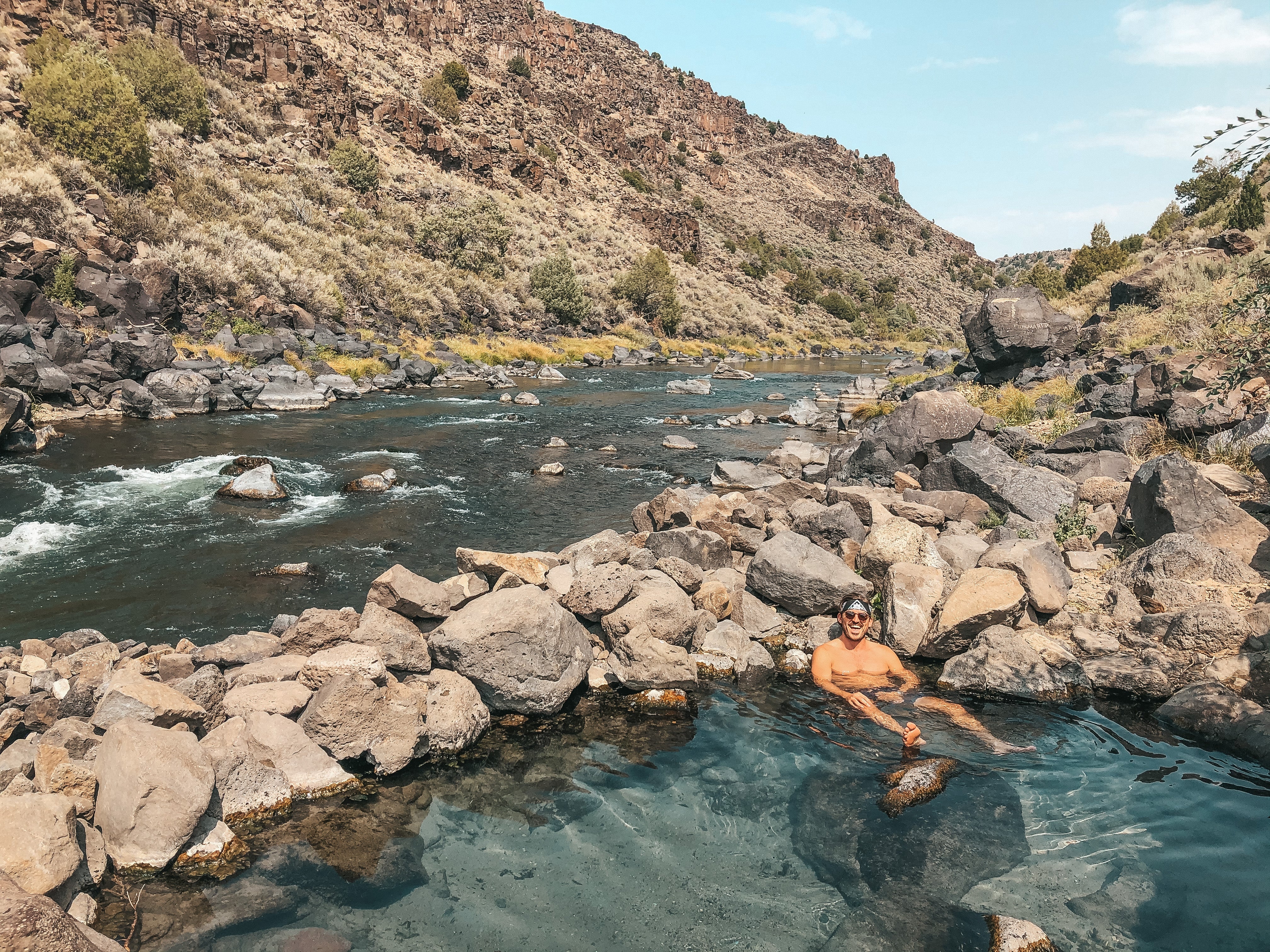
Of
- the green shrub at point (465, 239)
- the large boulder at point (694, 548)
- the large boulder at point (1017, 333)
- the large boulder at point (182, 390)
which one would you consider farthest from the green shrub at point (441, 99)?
the large boulder at point (694, 548)

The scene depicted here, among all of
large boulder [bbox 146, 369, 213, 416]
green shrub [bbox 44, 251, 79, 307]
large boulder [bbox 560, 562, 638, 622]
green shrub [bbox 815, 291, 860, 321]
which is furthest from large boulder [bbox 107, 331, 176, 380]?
green shrub [bbox 815, 291, 860, 321]

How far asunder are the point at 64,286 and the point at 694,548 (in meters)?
26.6

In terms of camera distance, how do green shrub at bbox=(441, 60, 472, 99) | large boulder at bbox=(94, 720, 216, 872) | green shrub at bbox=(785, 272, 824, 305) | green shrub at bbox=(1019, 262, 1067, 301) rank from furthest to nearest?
green shrub at bbox=(785, 272, 824, 305) < green shrub at bbox=(441, 60, 472, 99) < green shrub at bbox=(1019, 262, 1067, 301) < large boulder at bbox=(94, 720, 216, 872)

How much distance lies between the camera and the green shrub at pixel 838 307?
8656cm

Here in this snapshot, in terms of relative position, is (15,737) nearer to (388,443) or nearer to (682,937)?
(682,937)

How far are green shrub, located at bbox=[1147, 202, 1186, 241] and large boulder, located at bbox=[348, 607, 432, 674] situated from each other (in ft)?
121

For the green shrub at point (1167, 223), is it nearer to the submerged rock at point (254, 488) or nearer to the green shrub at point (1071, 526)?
the green shrub at point (1071, 526)

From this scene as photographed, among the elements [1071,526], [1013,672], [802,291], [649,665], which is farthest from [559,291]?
[1013,672]

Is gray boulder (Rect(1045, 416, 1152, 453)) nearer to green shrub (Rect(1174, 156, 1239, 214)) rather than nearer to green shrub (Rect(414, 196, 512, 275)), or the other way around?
green shrub (Rect(1174, 156, 1239, 214))

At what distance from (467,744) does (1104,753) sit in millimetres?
5772

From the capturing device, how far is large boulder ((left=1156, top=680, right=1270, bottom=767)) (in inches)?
239

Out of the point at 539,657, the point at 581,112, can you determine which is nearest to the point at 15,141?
the point at 539,657

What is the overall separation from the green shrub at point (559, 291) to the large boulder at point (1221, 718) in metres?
47.8

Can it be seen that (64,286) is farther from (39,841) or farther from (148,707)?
(39,841)
